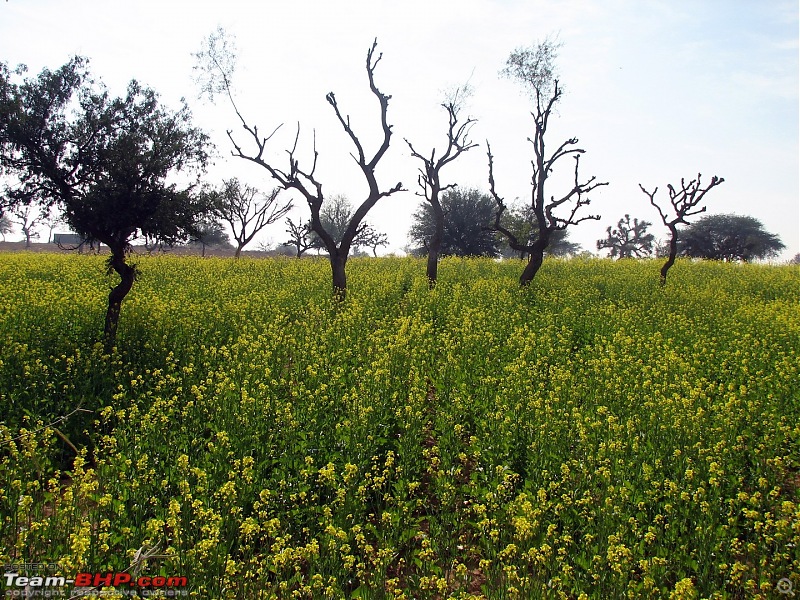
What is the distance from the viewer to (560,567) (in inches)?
214

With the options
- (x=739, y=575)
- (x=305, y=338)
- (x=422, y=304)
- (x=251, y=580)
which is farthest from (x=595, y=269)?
(x=251, y=580)

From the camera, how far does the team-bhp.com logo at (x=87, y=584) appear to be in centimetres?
450

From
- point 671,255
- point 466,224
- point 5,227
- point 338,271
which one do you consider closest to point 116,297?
point 338,271

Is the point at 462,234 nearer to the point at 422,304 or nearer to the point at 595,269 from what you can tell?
the point at 595,269

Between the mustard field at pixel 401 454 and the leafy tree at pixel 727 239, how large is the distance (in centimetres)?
4967

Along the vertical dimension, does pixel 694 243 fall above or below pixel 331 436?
above

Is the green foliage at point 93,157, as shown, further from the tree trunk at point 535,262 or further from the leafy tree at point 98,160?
the tree trunk at point 535,262

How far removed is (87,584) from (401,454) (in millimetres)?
3969

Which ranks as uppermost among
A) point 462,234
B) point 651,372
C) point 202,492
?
point 462,234

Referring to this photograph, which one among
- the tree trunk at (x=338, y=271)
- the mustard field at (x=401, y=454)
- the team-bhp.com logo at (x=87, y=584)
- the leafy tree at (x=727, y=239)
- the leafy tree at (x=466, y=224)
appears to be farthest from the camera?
the leafy tree at (x=727, y=239)

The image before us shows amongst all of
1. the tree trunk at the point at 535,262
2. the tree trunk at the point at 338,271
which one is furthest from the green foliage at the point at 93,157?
the tree trunk at the point at 535,262

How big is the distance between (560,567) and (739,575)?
169 centimetres

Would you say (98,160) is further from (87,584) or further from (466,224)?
A: (466,224)

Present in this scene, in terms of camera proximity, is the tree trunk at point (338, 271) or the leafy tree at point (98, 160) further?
the tree trunk at point (338, 271)
